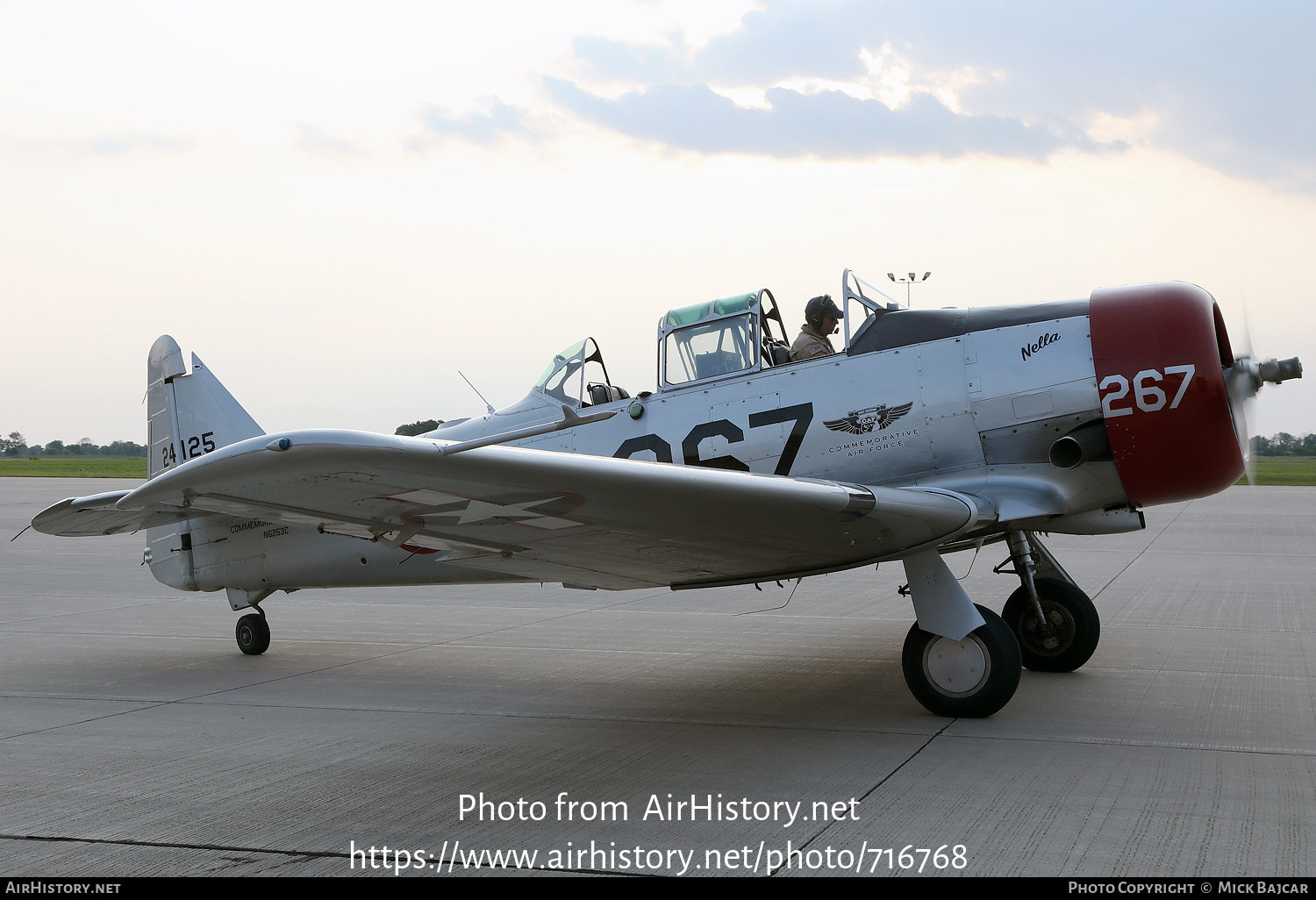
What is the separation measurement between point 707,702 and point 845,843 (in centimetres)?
242

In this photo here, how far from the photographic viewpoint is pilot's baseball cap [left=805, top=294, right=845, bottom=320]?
6.29 metres

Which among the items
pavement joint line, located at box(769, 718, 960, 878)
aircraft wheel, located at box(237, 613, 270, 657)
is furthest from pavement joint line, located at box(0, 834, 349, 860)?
aircraft wheel, located at box(237, 613, 270, 657)

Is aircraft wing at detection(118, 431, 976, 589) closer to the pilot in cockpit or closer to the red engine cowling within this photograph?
the red engine cowling

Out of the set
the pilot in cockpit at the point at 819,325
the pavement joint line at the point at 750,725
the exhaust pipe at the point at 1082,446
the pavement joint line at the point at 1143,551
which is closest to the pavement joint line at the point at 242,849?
the pavement joint line at the point at 750,725

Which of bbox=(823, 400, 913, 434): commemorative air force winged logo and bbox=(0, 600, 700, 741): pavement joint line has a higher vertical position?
bbox=(823, 400, 913, 434): commemorative air force winged logo

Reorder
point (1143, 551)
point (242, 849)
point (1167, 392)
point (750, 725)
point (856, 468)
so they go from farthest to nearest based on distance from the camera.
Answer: point (1143, 551)
point (856, 468)
point (750, 725)
point (1167, 392)
point (242, 849)

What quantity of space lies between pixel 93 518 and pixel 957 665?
5351mm

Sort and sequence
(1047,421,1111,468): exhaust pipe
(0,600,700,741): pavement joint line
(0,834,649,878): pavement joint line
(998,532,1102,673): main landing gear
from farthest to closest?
(998,532,1102,673): main landing gear
(0,600,700,741): pavement joint line
(1047,421,1111,468): exhaust pipe
(0,834,649,878): pavement joint line

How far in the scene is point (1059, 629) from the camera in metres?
6.72

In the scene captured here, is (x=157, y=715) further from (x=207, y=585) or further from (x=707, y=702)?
(x=707, y=702)

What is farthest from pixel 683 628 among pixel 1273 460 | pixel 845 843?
pixel 1273 460

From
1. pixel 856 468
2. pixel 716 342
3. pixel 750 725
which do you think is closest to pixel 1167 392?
pixel 856 468

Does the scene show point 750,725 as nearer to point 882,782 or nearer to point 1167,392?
point 882,782

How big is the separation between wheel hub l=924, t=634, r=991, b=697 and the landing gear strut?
5.05 metres
